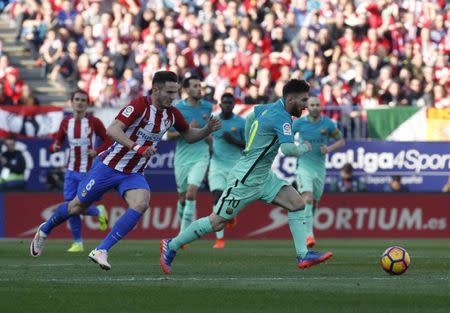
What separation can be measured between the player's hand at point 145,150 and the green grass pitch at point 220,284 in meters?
1.25

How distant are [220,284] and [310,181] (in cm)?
906

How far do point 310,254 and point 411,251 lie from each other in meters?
5.45

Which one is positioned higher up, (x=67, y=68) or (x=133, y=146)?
(x=133, y=146)

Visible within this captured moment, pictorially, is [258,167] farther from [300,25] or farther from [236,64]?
[300,25]

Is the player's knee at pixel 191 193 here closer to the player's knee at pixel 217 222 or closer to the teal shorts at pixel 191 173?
the teal shorts at pixel 191 173

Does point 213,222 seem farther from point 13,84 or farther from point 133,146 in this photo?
point 13,84

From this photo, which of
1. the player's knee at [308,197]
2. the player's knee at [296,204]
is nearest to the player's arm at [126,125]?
the player's knee at [296,204]

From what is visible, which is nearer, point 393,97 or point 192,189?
point 192,189

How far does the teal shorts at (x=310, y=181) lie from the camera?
20.8m

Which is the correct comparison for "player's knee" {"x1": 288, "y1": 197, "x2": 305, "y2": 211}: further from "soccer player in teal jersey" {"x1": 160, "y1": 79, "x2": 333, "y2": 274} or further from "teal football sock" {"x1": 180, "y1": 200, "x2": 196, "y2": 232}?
"teal football sock" {"x1": 180, "y1": 200, "x2": 196, "y2": 232}

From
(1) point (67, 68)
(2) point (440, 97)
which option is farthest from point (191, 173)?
(1) point (67, 68)

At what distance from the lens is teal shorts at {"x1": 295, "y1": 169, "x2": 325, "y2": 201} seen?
2080 centimetres

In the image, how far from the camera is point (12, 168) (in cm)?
2491

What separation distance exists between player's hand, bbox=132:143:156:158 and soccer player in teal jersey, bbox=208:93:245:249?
25.2ft
